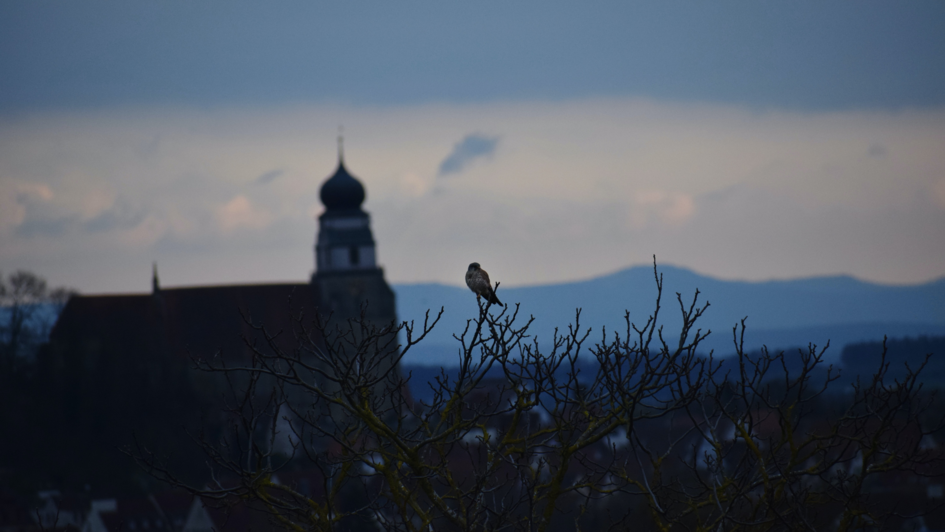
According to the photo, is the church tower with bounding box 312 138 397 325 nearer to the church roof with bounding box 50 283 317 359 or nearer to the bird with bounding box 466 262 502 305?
the church roof with bounding box 50 283 317 359

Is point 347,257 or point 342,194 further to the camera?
point 342,194

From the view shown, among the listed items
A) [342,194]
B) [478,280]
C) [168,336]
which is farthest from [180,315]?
[478,280]

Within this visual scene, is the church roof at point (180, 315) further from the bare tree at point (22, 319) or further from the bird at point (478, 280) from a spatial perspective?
the bird at point (478, 280)

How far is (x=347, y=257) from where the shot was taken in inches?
2714

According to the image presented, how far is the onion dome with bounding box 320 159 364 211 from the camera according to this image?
69875 mm

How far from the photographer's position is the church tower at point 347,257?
68062 mm

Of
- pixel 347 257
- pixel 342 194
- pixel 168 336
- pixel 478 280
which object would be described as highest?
pixel 342 194

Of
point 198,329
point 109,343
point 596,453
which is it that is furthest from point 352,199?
point 596,453

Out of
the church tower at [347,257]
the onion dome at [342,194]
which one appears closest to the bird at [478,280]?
the church tower at [347,257]

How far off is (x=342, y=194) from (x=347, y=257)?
394 cm

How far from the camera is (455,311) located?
196375 millimetres

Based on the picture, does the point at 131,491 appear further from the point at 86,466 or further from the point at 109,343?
the point at 109,343

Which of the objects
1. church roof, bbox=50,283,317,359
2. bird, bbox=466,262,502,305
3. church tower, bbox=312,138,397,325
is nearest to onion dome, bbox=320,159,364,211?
church tower, bbox=312,138,397,325

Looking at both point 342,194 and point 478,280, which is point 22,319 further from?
point 478,280
